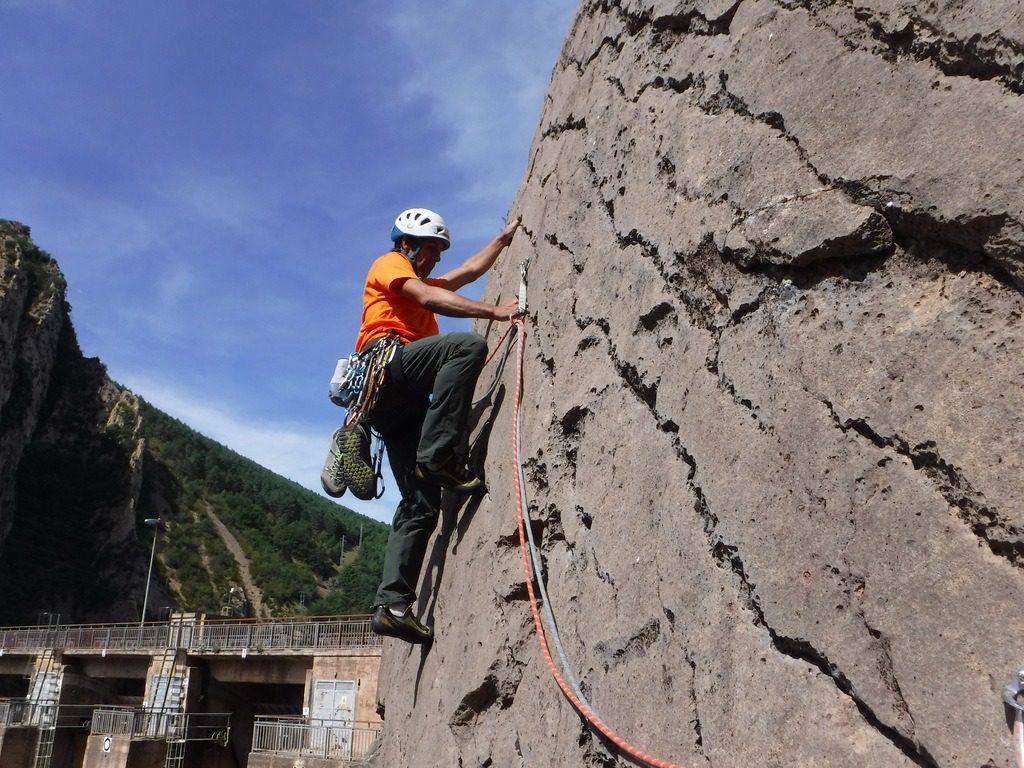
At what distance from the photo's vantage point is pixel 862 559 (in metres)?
1.82

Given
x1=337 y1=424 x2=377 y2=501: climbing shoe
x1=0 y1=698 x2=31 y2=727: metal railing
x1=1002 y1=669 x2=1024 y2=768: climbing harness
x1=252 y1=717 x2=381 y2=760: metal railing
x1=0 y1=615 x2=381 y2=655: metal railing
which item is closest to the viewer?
x1=1002 y1=669 x2=1024 y2=768: climbing harness

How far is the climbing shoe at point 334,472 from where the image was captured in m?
4.19

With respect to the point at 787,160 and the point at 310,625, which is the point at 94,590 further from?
the point at 787,160

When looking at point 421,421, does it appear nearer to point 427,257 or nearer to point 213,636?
point 427,257

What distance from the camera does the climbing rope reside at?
2.20 metres

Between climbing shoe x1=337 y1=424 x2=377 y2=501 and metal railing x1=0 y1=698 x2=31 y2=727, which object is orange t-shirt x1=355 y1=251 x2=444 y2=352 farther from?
metal railing x1=0 y1=698 x2=31 y2=727

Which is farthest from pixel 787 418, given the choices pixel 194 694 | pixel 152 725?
pixel 194 694

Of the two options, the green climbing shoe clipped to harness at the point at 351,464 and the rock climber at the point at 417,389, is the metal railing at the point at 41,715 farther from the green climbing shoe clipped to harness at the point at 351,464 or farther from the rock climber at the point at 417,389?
the rock climber at the point at 417,389

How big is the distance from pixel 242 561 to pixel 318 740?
5985 centimetres

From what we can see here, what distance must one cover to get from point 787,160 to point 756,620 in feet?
3.87

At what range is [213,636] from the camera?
2536 cm

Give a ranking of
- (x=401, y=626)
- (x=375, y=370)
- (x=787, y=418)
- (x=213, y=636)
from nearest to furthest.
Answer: (x=787, y=418)
(x=401, y=626)
(x=375, y=370)
(x=213, y=636)

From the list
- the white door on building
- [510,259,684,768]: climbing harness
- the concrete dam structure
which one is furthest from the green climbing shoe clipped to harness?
the white door on building

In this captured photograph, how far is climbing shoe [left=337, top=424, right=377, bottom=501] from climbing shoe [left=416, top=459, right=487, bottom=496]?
1.89 feet
